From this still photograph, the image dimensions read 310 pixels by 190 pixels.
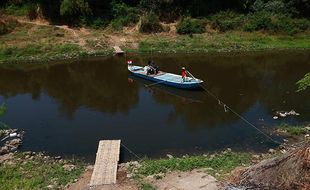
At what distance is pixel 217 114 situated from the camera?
25172mm

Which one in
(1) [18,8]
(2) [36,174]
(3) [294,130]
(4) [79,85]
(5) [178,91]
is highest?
(1) [18,8]

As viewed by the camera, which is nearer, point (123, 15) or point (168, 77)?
point (168, 77)

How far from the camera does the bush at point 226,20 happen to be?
144 ft

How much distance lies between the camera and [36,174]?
18172 mm

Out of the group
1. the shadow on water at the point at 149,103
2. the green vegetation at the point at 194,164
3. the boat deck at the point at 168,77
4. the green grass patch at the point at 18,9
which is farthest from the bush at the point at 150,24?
the green vegetation at the point at 194,164

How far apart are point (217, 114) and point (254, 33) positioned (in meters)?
20.5

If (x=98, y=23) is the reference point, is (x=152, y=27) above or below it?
below

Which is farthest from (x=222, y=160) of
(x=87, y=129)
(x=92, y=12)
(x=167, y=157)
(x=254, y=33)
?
(x=92, y=12)

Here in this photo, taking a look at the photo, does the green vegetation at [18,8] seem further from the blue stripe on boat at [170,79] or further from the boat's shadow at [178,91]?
the boat's shadow at [178,91]

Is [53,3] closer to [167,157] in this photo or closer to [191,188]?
[167,157]

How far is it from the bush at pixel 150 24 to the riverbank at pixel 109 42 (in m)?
0.70

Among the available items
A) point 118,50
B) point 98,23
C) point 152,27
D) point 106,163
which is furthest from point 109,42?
point 106,163

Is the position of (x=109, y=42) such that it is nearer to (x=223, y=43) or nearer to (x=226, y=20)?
(x=223, y=43)

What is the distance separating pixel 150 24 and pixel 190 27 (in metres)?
3.98
